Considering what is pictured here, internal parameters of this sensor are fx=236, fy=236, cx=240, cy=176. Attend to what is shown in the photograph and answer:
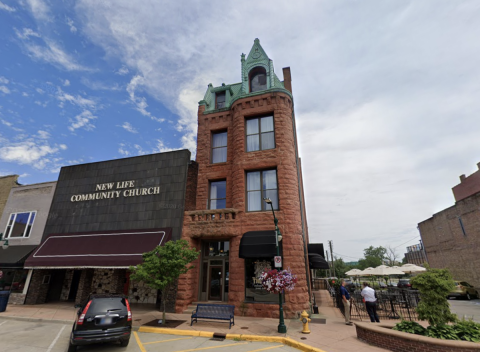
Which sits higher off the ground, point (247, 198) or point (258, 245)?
point (247, 198)

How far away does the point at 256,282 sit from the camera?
543 inches

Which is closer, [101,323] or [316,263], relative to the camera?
[101,323]

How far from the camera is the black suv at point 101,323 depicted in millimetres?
7613

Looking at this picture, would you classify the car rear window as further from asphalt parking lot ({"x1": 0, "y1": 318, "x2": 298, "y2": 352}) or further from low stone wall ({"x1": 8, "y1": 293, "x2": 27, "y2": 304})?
low stone wall ({"x1": 8, "y1": 293, "x2": 27, "y2": 304})

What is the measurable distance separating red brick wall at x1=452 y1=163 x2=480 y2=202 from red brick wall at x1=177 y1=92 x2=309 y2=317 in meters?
33.7

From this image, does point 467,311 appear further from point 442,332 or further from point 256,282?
point 256,282

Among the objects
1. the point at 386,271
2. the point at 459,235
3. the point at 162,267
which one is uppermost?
the point at 459,235

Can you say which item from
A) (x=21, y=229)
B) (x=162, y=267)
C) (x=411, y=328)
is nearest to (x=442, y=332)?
(x=411, y=328)

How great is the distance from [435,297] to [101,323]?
11.2 m

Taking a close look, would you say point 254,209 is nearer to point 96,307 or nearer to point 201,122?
point 201,122

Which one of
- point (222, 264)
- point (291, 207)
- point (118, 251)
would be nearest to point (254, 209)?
point (291, 207)

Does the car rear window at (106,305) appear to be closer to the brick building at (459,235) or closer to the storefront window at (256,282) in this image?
the storefront window at (256,282)

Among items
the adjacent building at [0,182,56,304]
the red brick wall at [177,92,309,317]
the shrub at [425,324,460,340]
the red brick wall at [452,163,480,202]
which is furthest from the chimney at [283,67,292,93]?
the red brick wall at [452,163,480,202]

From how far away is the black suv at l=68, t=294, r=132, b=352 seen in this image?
7.61 metres
